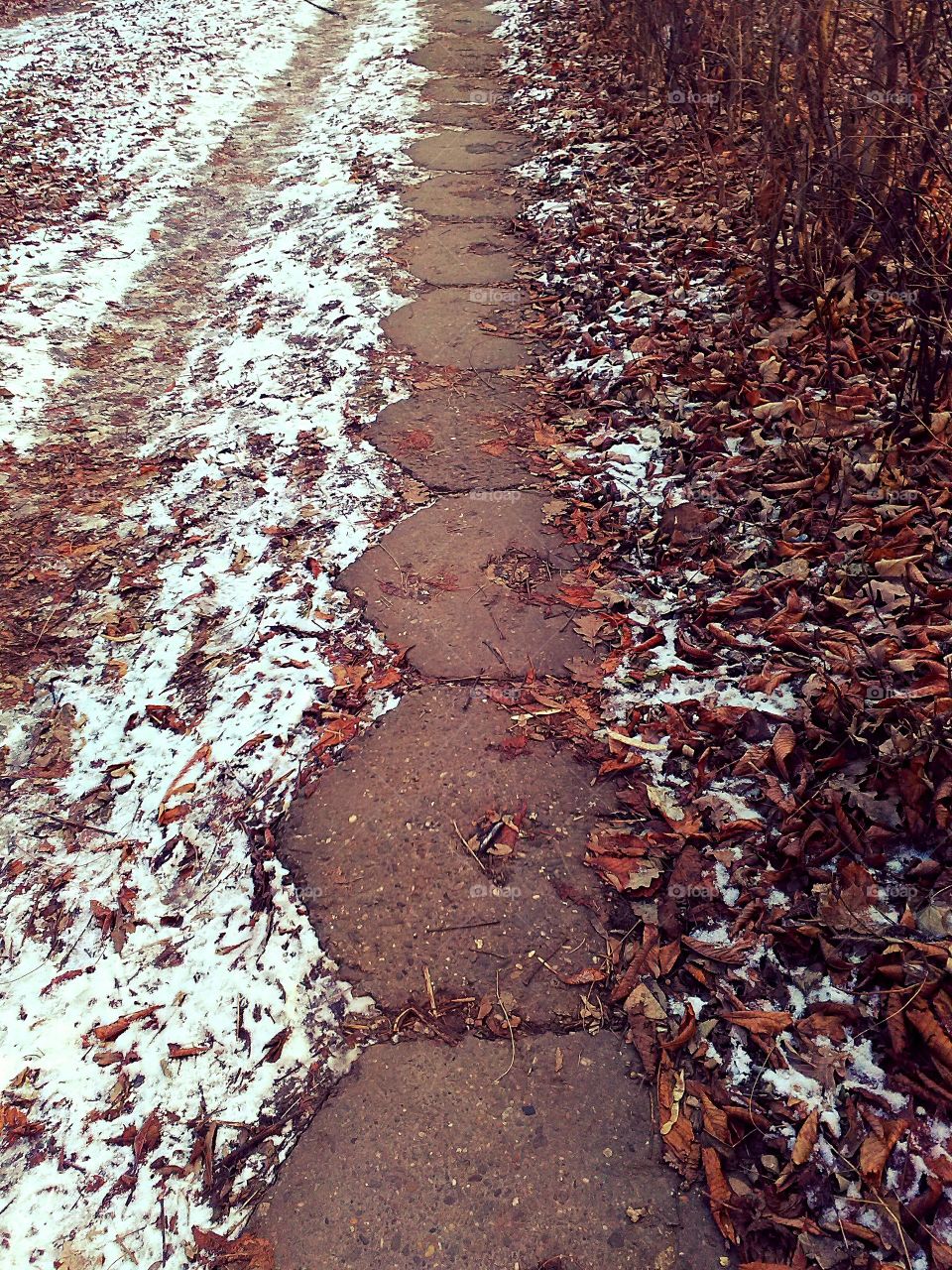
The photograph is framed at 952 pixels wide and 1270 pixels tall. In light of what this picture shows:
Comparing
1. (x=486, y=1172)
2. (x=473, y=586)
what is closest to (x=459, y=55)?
(x=473, y=586)

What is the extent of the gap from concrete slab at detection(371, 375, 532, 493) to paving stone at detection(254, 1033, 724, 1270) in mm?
2720

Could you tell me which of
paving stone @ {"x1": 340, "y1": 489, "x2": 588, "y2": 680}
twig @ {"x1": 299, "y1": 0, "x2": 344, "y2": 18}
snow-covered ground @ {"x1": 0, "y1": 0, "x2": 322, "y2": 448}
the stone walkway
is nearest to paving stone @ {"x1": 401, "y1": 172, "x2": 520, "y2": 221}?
snow-covered ground @ {"x1": 0, "y1": 0, "x2": 322, "y2": 448}

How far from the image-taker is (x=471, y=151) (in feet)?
26.5

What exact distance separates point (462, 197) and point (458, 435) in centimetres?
373

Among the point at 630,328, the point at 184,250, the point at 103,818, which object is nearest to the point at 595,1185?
the point at 103,818

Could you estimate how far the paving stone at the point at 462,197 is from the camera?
6.92 m

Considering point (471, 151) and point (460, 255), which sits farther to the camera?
point (471, 151)

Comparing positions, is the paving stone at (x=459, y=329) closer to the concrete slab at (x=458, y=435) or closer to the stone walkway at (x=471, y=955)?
the concrete slab at (x=458, y=435)

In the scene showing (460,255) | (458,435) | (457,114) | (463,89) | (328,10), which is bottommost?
(458,435)

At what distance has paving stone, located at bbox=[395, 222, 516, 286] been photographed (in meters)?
6.07

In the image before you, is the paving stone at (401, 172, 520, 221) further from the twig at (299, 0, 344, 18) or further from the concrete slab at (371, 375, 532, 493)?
the twig at (299, 0, 344, 18)

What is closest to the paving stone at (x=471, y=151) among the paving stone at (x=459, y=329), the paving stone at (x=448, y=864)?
the paving stone at (x=459, y=329)

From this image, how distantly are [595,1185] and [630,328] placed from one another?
168 inches

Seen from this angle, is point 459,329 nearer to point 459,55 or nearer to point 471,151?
point 471,151
